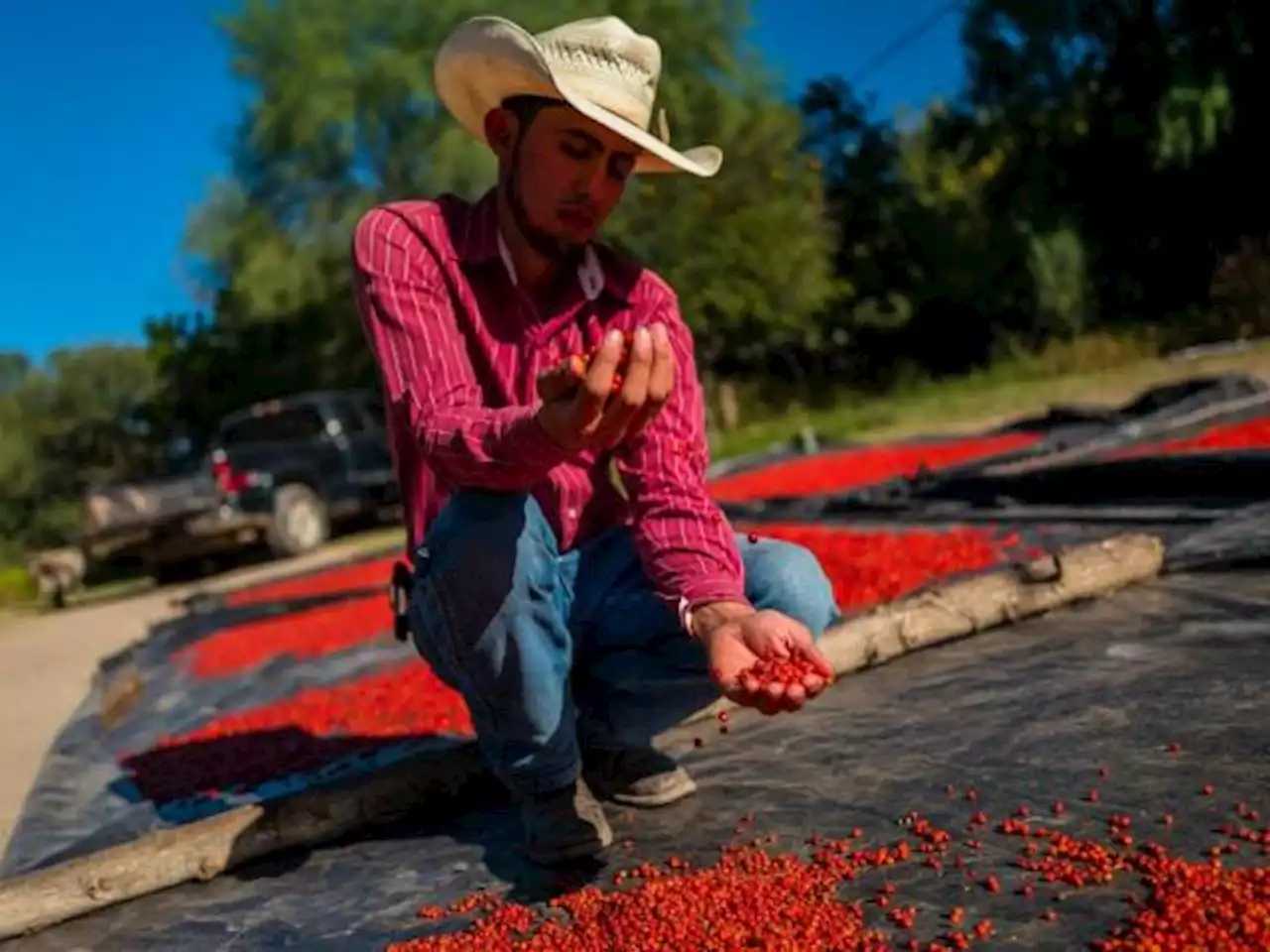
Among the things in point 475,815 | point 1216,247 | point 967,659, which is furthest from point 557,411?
point 1216,247

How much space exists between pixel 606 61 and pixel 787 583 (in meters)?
0.98

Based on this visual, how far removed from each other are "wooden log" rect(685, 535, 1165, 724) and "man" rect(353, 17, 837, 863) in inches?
30.0

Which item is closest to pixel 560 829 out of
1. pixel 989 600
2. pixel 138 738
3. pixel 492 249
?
pixel 492 249

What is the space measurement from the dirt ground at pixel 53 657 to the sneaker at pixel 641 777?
1.71 m

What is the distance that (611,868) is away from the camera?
2227mm

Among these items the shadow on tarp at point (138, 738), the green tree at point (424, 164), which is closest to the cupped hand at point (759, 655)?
the shadow on tarp at point (138, 738)

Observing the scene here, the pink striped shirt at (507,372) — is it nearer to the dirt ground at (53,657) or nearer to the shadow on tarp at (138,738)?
the shadow on tarp at (138,738)

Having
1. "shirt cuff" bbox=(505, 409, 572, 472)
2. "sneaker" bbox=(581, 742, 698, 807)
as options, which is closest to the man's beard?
"shirt cuff" bbox=(505, 409, 572, 472)

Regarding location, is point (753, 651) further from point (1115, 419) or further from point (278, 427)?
point (278, 427)

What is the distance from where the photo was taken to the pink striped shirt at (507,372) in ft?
7.07

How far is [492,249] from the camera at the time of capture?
2.38 meters

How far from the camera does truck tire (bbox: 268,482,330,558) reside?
1348cm

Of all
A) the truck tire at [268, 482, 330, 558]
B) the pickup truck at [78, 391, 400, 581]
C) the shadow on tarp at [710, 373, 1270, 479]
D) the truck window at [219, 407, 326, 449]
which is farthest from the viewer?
the truck window at [219, 407, 326, 449]

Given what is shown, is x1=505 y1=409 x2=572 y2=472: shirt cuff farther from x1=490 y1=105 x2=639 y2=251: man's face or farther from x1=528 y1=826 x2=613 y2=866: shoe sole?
x1=528 y1=826 x2=613 y2=866: shoe sole
